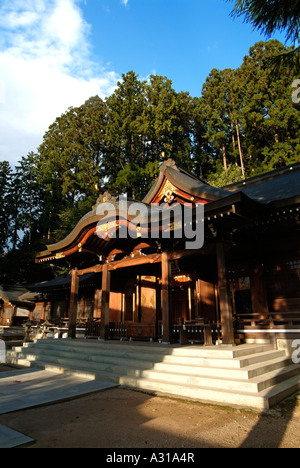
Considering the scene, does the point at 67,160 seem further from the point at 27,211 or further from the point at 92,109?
the point at 27,211

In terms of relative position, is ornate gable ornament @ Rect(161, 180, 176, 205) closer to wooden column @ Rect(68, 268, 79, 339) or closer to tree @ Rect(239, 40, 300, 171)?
wooden column @ Rect(68, 268, 79, 339)

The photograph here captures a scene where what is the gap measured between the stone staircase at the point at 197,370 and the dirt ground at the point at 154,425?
0.84 feet

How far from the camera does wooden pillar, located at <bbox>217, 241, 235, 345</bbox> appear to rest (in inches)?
292

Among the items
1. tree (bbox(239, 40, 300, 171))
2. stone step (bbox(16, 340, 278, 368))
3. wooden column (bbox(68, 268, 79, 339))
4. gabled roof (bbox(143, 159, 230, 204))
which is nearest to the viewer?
stone step (bbox(16, 340, 278, 368))

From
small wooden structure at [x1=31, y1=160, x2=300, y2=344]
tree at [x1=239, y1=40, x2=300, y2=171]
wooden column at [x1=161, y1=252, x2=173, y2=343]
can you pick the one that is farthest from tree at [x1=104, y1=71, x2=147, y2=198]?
wooden column at [x1=161, y1=252, x2=173, y2=343]

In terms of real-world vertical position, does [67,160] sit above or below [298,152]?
above

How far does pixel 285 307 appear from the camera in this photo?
29.7 feet

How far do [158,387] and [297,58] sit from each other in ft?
23.0

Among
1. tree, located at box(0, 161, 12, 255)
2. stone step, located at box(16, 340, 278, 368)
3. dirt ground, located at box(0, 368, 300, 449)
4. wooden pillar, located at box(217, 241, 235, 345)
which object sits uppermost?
tree, located at box(0, 161, 12, 255)

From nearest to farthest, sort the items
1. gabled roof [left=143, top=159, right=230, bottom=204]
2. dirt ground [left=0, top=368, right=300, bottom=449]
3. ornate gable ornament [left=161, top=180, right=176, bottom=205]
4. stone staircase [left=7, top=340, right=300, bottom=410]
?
1. dirt ground [left=0, top=368, right=300, bottom=449]
2. stone staircase [left=7, top=340, right=300, bottom=410]
3. gabled roof [left=143, top=159, right=230, bottom=204]
4. ornate gable ornament [left=161, top=180, right=176, bottom=205]

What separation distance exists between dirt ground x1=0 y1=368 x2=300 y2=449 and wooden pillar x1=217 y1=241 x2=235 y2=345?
86.6 inches

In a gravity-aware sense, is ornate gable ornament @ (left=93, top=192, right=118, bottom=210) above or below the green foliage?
below
